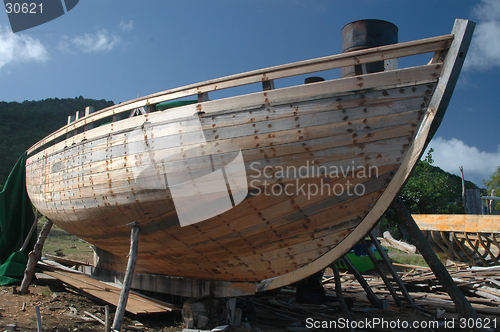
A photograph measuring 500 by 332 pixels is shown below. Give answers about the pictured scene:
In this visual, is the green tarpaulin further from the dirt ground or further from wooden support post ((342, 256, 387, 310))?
wooden support post ((342, 256, 387, 310))

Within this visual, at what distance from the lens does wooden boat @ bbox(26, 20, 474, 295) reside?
2781 millimetres

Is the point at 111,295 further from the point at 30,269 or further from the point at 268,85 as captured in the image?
the point at 268,85

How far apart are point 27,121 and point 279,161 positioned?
51971mm

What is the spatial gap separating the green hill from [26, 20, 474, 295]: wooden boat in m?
31.9

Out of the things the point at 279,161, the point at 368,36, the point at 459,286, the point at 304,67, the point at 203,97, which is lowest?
the point at 459,286

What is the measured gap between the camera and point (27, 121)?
1767 inches

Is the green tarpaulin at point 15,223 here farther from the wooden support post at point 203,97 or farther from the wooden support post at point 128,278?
the wooden support post at point 203,97

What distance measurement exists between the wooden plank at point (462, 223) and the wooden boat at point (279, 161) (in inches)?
274

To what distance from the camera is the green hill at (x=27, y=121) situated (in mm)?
34381

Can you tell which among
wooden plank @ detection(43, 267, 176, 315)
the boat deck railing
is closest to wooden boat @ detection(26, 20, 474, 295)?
the boat deck railing

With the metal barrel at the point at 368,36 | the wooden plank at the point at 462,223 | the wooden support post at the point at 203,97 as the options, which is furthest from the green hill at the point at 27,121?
the metal barrel at the point at 368,36

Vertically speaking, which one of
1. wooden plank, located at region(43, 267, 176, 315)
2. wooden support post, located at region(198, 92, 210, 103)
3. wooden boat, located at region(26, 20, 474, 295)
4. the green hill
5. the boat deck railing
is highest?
the green hill

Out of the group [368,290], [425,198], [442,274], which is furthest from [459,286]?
[425,198]

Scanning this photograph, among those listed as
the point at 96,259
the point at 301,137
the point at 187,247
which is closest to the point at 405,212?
the point at 301,137
